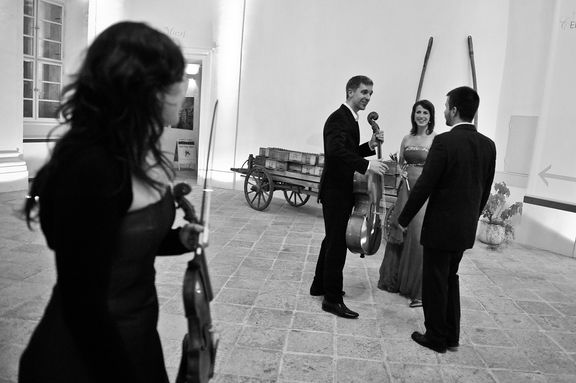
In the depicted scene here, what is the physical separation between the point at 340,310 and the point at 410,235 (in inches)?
37.8

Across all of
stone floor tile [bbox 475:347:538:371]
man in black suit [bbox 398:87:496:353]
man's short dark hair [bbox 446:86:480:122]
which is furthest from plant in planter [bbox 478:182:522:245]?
man's short dark hair [bbox 446:86:480:122]

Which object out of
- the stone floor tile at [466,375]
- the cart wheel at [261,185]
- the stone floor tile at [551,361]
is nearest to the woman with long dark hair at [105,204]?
the stone floor tile at [466,375]

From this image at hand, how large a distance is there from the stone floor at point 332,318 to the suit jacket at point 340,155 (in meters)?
1.00

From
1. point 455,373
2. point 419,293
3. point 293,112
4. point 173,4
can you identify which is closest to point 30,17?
point 173,4

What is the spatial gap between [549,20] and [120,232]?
731 cm

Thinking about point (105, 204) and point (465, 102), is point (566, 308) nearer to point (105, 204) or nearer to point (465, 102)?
point (465, 102)

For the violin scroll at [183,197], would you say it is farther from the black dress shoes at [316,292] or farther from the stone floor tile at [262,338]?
the black dress shoes at [316,292]

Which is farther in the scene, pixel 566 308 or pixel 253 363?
pixel 566 308

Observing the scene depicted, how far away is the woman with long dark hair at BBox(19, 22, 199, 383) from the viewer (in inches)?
44.4

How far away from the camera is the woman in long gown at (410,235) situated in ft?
14.2

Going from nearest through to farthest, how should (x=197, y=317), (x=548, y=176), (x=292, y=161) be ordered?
(x=197, y=317) → (x=548, y=176) → (x=292, y=161)

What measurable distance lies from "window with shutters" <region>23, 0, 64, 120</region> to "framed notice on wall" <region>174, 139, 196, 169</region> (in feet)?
11.3

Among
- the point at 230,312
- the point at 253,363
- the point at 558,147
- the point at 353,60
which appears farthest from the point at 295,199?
the point at 253,363

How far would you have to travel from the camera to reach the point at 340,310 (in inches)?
154
